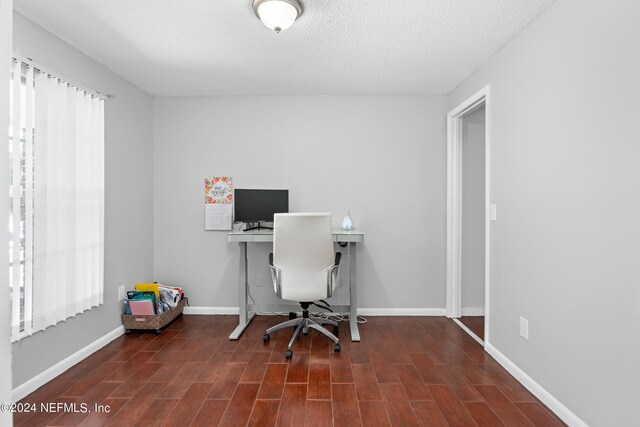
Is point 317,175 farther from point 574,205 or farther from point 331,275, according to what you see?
point 574,205

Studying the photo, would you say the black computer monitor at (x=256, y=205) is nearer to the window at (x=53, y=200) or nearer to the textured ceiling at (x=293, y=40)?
the textured ceiling at (x=293, y=40)

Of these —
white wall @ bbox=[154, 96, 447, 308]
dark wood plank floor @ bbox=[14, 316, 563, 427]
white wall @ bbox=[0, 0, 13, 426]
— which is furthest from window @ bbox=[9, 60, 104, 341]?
white wall @ bbox=[0, 0, 13, 426]

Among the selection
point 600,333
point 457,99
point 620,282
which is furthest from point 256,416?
point 457,99

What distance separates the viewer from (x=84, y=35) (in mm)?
2490

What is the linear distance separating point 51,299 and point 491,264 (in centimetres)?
328

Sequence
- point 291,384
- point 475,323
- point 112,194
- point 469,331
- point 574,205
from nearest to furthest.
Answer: point 574,205 < point 291,384 < point 112,194 < point 469,331 < point 475,323

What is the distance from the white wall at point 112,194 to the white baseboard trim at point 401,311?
2.43m

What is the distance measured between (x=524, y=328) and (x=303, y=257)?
5.49 feet

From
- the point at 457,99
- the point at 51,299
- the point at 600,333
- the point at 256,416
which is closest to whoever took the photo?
the point at 600,333

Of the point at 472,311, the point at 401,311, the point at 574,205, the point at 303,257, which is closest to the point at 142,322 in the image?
the point at 303,257

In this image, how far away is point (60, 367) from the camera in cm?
249

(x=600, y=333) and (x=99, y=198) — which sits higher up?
(x=99, y=198)

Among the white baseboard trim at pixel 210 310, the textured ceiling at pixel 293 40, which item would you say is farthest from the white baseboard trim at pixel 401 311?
the textured ceiling at pixel 293 40

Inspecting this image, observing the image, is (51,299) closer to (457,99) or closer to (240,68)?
(240,68)
